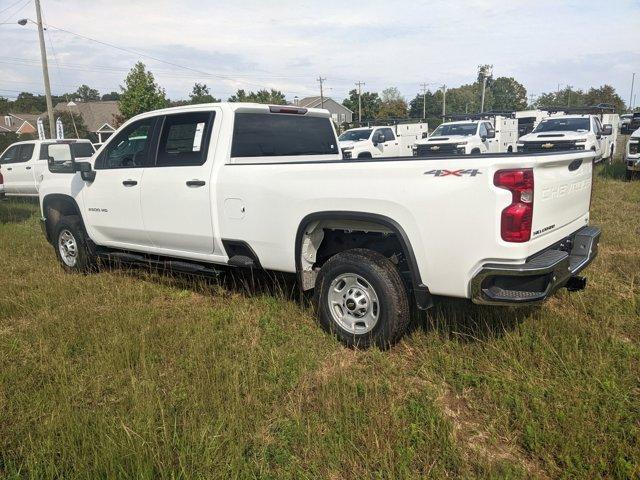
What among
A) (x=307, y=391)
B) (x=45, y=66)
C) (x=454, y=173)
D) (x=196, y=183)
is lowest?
(x=307, y=391)

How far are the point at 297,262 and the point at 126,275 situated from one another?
10.1ft

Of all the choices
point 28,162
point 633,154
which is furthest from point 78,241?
point 633,154

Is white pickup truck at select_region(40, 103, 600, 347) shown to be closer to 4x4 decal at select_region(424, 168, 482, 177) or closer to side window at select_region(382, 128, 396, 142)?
4x4 decal at select_region(424, 168, 482, 177)

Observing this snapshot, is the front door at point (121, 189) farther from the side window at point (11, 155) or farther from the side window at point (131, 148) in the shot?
the side window at point (11, 155)

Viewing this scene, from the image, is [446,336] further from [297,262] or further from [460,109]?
[460,109]

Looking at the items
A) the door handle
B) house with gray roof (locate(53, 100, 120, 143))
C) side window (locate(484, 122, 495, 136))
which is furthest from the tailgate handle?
house with gray roof (locate(53, 100, 120, 143))

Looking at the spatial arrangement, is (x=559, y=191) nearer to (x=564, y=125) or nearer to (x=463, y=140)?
(x=463, y=140)

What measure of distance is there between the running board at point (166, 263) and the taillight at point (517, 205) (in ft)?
9.30

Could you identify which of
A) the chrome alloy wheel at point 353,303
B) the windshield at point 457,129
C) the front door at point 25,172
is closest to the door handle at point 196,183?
the chrome alloy wheel at point 353,303

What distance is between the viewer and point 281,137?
17.3 ft

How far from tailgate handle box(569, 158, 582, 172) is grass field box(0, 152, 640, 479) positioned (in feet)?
4.09

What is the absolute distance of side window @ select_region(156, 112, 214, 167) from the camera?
4824 millimetres

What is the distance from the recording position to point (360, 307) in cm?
395

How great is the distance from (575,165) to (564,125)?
47.7 ft
